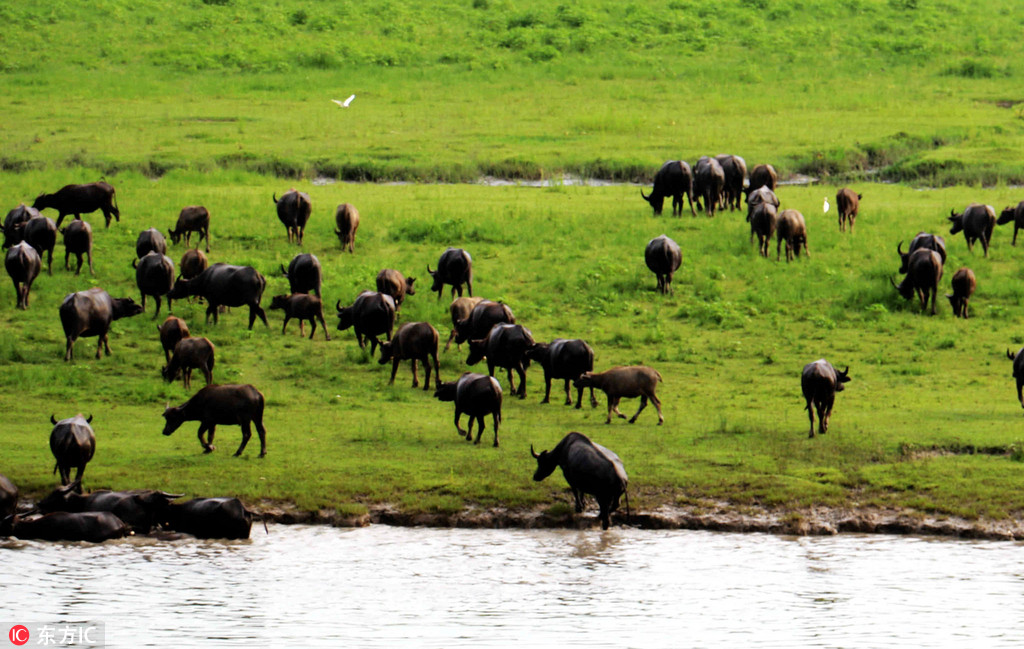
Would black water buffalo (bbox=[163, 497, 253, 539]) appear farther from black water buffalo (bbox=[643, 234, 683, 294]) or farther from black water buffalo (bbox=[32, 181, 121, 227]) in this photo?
black water buffalo (bbox=[32, 181, 121, 227])

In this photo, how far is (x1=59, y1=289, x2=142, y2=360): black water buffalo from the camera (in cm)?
1925

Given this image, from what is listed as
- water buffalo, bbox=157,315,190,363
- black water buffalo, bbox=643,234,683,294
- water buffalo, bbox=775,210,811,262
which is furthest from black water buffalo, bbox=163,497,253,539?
water buffalo, bbox=775,210,811,262

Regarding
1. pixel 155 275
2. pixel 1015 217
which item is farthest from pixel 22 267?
pixel 1015 217

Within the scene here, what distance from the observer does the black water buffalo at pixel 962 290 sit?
22.7m

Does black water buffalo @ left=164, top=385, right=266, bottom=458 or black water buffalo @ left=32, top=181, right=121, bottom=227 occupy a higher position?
black water buffalo @ left=32, top=181, right=121, bottom=227

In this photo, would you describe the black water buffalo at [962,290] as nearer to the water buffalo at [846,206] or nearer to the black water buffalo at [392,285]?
the water buffalo at [846,206]

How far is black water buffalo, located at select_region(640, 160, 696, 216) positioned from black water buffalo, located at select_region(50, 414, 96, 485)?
16.4m

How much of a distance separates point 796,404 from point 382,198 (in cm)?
1482

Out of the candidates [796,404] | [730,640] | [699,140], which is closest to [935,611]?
[730,640]

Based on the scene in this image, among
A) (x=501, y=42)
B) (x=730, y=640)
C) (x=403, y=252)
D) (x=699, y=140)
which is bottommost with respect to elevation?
(x=730, y=640)

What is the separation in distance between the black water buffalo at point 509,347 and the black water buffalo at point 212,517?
517 centimetres

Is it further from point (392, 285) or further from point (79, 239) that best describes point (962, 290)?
point (79, 239)

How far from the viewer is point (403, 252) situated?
85.3ft

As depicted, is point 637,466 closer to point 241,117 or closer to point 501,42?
point 241,117
